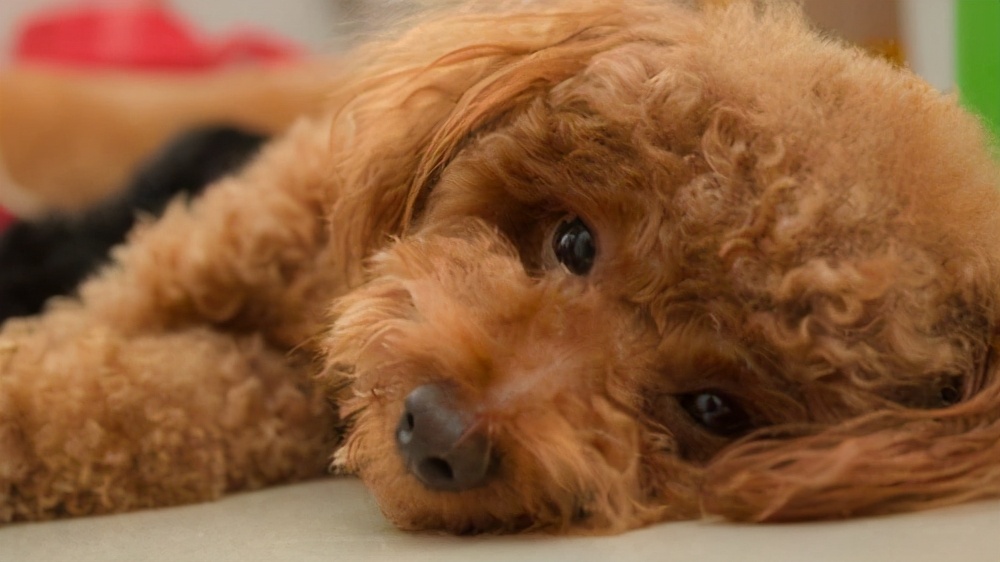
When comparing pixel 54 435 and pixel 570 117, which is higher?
pixel 570 117

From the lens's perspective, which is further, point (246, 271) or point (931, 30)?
point (931, 30)

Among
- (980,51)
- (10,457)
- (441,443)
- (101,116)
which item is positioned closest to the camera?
(441,443)

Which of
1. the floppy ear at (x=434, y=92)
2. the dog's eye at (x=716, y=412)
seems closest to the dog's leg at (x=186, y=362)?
the floppy ear at (x=434, y=92)

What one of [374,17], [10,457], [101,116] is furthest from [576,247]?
[101,116]

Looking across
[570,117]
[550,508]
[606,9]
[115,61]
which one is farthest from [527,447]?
[115,61]

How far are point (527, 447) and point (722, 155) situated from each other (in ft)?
1.16

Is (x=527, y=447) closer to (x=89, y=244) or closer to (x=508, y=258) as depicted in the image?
(x=508, y=258)

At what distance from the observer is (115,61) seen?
3365 millimetres

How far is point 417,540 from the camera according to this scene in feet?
3.43

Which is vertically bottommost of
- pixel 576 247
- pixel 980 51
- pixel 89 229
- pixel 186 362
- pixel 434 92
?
pixel 89 229

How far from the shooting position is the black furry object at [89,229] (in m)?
2.18

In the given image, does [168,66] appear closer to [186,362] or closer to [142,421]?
[186,362]

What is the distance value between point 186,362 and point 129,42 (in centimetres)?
227

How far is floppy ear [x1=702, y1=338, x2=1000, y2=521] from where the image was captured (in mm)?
1002
